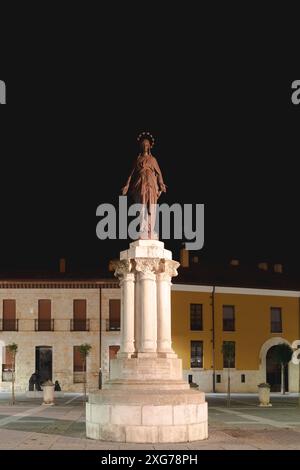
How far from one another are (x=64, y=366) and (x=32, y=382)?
6.13 metres

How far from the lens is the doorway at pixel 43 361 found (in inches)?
1860

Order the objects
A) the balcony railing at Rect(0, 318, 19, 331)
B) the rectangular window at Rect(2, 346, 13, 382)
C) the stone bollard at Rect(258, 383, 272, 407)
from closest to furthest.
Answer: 1. the stone bollard at Rect(258, 383, 272, 407)
2. the rectangular window at Rect(2, 346, 13, 382)
3. the balcony railing at Rect(0, 318, 19, 331)

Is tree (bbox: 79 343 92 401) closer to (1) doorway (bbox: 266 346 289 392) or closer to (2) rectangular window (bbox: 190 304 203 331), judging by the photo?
(2) rectangular window (bbox: 190 304 203 331)

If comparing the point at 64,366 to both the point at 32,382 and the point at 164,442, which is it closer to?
the point at 32,382

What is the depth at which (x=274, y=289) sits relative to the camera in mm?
51250

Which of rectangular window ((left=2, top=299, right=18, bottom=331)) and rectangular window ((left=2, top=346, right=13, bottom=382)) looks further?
rectangular window ((left=2, top=299, right=18, bottom=331))

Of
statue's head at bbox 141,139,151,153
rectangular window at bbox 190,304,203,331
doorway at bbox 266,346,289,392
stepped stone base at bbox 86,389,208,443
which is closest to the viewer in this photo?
stepped stone base at bbox 86,389,208,443

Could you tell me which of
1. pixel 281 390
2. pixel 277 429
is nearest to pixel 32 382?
pixel 281 390

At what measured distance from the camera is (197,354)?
160ft

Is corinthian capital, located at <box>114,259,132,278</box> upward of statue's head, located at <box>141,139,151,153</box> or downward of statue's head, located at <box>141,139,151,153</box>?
downward

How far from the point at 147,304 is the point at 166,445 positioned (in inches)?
132

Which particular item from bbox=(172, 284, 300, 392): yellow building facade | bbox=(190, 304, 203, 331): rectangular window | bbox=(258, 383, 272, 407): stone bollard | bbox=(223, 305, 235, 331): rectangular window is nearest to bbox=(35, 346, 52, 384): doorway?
bbox=(172, 284, 300, 392): yellow building facade

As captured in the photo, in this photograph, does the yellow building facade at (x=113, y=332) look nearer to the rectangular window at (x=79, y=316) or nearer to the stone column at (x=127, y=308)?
the rectangular window at (x=79, y=316)

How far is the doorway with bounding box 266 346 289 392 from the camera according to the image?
49406mm
